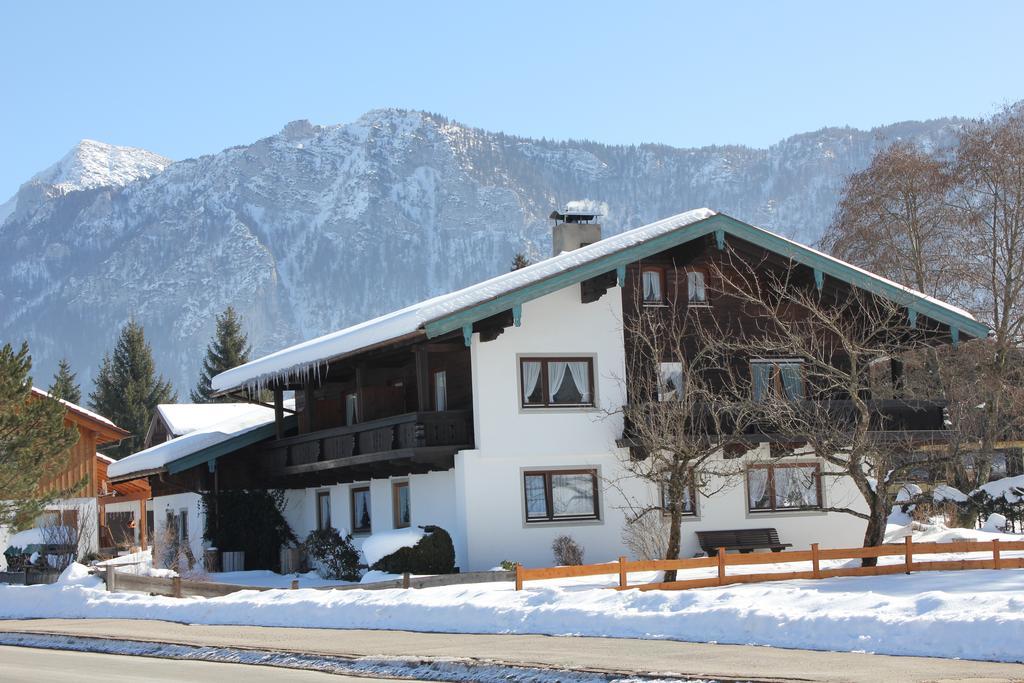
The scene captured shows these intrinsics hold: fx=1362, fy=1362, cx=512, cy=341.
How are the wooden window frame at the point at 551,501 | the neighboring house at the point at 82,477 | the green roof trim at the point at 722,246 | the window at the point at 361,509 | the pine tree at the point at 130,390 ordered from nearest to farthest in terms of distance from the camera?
the green roof trim at the point at 722,246 < the wooden window frame at the point at 551,501 < the window at the point at 361,509 < the neighboring house at the point at 82,477 < the pine tree at the point at 130,390

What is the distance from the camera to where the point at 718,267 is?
110ft

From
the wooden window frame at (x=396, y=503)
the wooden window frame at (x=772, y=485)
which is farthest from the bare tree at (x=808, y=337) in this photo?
the wooden window frame at (x=396, y=503)

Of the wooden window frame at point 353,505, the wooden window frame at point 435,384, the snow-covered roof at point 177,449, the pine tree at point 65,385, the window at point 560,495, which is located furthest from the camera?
the snow-covered roof at point 177,449

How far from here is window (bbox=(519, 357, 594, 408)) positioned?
31344 mm

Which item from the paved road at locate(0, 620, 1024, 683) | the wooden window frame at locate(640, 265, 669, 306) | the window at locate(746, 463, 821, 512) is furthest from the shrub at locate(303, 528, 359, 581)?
the paved road at locate(0, 620, 1024, 683)

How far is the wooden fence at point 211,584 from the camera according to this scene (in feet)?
87.0

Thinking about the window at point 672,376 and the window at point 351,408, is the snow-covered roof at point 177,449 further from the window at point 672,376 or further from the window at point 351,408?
the window at point 672,376

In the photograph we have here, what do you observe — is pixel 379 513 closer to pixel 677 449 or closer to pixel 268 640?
pixel 677 449

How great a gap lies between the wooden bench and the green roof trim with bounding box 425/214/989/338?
630 cm

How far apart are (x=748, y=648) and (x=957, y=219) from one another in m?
34.2

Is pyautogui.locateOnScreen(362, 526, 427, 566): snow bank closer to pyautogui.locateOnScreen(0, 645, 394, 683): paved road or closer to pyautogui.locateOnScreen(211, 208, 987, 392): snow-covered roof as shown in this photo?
pyautogui.locateOnScreen(211, 208, 987, 392): snow-covered roof

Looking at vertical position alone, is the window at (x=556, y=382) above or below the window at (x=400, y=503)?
above

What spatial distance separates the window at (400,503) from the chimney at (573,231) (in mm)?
10123

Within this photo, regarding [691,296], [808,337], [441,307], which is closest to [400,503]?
[441,307]
